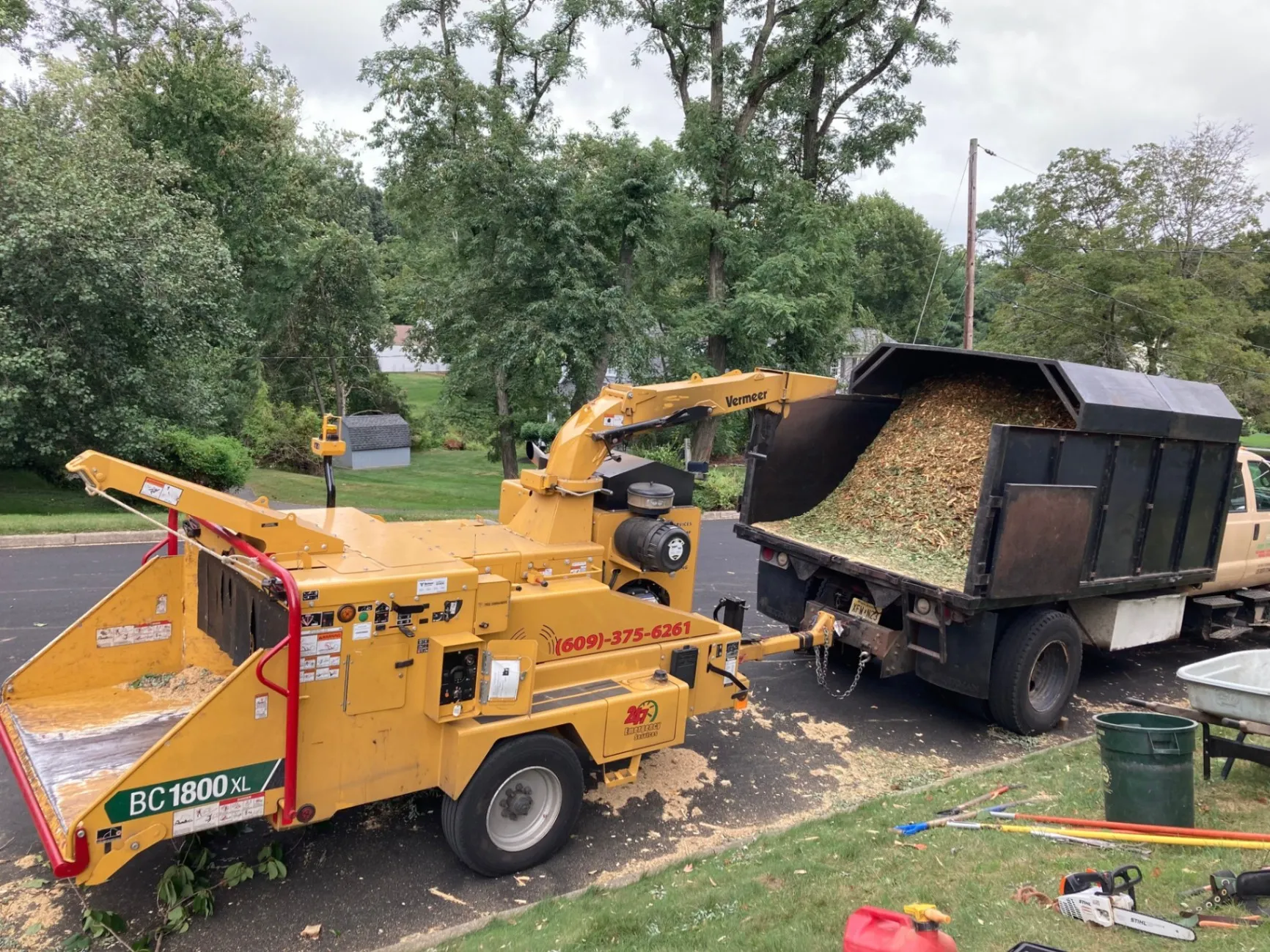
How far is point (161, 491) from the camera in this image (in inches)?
161

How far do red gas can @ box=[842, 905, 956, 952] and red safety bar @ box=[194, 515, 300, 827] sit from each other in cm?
258

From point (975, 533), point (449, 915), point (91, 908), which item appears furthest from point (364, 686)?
point (975, 533)

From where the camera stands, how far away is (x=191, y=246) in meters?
16.3

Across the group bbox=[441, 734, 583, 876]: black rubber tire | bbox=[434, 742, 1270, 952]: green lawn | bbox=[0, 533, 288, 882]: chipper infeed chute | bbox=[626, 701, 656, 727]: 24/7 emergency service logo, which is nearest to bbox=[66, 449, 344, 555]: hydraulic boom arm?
bbox=[0, 533, 288, 882]: chipper infeed chute

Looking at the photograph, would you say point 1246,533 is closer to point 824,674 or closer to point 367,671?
point 824,674

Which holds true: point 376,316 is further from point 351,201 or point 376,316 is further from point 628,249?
point 628,249

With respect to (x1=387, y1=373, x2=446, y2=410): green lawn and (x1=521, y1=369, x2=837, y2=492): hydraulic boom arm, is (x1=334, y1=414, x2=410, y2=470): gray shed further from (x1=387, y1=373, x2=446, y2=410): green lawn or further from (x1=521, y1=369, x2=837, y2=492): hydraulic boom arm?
(x1=521, y1=369, x2=837, y2=492): hydraulic boom arm

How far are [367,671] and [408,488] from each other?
21864 millimetres

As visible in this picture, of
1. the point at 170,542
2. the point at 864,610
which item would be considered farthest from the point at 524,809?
the point at 864,610

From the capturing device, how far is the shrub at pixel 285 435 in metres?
28.5

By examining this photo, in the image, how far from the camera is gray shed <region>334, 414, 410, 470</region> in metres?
33.4

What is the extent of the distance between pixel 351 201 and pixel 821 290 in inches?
819

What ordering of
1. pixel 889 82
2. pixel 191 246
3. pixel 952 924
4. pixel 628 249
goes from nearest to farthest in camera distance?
pixel 952 924
pixel 191 246
pixel 628 249
pixel 889 82

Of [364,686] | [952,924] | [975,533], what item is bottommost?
[952,924]
